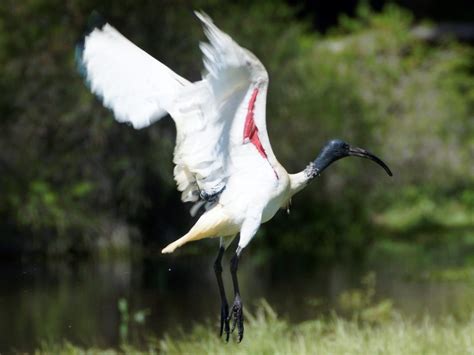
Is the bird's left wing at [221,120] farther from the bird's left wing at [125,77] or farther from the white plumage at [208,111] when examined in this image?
the bird's left wing at [125,77]

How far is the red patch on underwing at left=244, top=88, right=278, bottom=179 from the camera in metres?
5.37

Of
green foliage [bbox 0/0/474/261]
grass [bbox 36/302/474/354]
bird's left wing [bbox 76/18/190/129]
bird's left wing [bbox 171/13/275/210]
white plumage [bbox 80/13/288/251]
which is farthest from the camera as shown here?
green foliage [bbox 0/0/474/261]

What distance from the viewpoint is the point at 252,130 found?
5551mm

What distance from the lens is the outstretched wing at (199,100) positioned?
5.16m

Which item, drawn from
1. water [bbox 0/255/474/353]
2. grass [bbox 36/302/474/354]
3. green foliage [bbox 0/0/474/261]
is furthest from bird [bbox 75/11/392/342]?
green foliage [bbox 0/0/474/261]

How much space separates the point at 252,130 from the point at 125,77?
2.74 ft

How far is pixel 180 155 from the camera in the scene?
575cm

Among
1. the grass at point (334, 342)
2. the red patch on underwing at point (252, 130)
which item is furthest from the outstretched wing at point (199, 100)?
the grass at point (334, 342)

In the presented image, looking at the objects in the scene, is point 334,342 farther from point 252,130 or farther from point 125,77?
point 125,77

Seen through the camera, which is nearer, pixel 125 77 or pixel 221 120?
pixel 221 120

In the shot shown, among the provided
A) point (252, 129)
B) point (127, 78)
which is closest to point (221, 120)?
point (252, 129)

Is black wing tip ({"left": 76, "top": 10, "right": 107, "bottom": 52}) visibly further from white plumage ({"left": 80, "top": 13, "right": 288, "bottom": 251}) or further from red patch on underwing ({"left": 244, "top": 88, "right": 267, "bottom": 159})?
red patch on underwing ({"left": 244, "top": 88, "right": 267, "bottom": 159})

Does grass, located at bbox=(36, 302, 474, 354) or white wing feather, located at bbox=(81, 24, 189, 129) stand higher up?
white wing feather, located at bbox=(81, 24, 189, 129)

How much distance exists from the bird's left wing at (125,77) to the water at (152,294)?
2.98 meters
